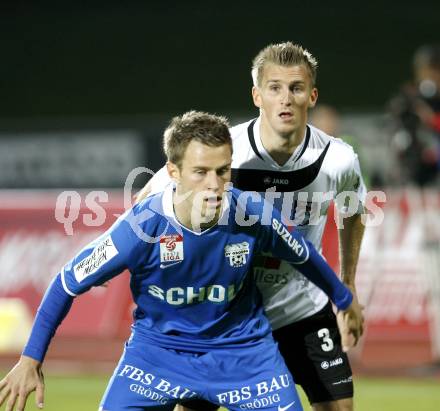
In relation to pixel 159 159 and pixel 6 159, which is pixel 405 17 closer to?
pixel 159 159

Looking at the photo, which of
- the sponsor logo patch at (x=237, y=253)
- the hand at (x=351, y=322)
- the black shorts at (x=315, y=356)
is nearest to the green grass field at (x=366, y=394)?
the black shorts at (x=315, y=356)

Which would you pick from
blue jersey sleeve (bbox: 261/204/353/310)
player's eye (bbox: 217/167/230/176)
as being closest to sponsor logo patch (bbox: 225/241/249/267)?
blue jersey sleeve (bbox: 261/204/353/310)

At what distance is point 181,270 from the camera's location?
15.5 feet

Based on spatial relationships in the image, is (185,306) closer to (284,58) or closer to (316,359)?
(316,359)

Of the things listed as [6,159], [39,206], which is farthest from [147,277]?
[6,159]

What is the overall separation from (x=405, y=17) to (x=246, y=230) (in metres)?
13.2

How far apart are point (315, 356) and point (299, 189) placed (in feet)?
2.86

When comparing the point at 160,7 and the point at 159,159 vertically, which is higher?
the point at 160,7

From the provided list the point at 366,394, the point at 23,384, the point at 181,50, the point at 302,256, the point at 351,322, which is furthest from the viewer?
the point at 181,50

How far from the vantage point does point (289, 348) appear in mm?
5547

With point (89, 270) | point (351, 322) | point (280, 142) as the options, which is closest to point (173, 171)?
point (89, 270)

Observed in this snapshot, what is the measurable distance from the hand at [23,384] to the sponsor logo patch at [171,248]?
2.34 feet

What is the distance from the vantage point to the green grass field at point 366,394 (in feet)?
26.5

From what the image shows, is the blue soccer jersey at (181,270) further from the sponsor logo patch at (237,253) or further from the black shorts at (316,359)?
the black shorts at (316,359)
